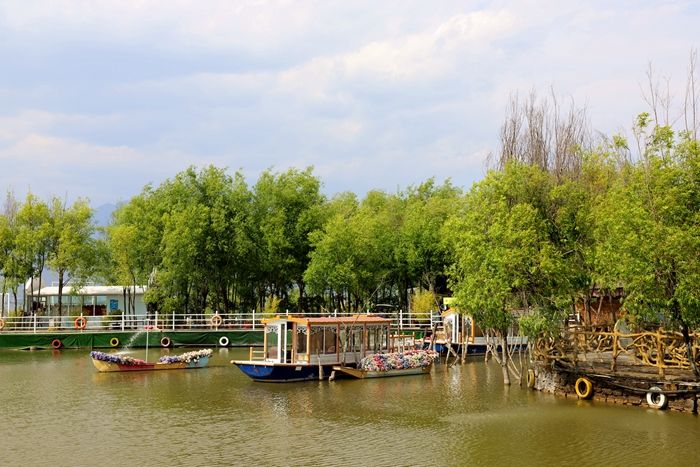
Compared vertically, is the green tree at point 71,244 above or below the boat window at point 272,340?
above

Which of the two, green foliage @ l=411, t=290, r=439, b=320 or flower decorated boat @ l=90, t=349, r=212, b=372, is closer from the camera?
flower decorated boat @ l=90, t=349, r=212, b=372

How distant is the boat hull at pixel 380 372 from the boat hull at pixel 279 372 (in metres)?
0.94

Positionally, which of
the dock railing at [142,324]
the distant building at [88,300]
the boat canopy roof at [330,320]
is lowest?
the dock railing at [142,324]

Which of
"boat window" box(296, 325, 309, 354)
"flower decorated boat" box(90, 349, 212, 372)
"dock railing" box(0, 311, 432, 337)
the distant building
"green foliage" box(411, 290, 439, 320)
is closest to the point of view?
"boat window" box(296, 325, 309, 354)

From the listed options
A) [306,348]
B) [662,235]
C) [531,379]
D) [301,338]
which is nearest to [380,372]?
[306,348]

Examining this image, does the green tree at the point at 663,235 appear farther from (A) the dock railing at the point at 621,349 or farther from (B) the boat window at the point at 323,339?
(B) the boat window at the point at 323,339

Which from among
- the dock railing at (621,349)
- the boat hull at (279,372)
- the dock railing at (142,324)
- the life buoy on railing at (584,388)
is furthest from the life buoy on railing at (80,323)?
the life buoy on railing at (584,388)

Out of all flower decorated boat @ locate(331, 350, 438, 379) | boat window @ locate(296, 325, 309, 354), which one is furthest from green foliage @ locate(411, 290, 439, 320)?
boat window @ locate(296, 325, 309, 354)

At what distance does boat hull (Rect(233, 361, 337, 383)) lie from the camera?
1153 inches

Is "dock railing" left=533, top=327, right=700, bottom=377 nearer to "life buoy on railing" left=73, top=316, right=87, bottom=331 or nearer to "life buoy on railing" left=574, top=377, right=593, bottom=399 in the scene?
"life buoy on railing" left=574, top=377, right=593, bottom=399

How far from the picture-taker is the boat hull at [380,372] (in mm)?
30141

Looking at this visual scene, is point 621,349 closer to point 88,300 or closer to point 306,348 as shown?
point 306,348

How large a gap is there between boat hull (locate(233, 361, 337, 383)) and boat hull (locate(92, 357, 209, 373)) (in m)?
5.97

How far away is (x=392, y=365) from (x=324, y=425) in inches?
418
